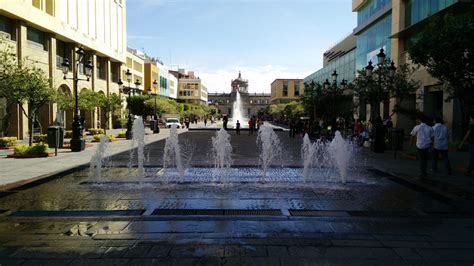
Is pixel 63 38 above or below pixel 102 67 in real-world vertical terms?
above

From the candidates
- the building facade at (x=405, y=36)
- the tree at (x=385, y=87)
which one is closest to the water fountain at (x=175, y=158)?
the tree at (x=385, y=87)

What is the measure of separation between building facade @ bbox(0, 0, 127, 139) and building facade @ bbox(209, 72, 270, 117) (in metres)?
93.2

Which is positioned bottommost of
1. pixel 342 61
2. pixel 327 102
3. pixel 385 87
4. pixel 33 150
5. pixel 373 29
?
pixel 33 150

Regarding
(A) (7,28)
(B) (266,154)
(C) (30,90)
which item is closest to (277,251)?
(B) (266,154)

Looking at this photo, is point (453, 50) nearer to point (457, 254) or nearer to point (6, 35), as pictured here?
point (457, 254)

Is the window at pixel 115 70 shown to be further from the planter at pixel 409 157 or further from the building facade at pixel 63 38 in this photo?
the planter at pixel 409 157

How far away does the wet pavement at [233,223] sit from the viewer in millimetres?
4949

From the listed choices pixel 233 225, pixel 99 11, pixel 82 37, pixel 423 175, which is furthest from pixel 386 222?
pixel 99 11

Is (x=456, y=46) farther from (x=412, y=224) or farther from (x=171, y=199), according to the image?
(x=171, y=199)

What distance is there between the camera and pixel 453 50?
41.1 feet

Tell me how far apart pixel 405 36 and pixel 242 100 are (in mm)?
117126

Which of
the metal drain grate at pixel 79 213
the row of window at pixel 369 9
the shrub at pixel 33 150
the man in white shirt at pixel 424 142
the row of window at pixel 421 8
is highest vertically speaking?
the row of window at pixel 369 9

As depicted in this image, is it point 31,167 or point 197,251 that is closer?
point 197,251

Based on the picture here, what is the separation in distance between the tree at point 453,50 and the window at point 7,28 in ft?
80.2
